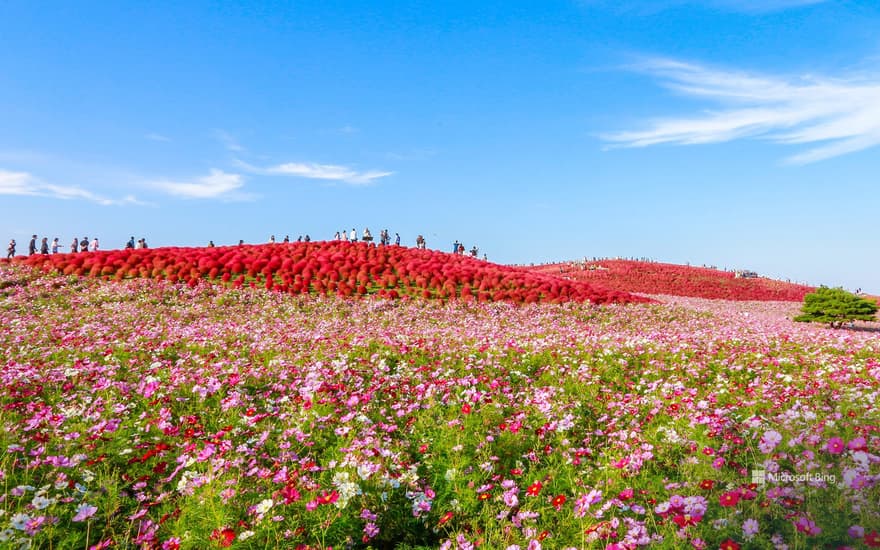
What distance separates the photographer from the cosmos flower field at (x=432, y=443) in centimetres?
420

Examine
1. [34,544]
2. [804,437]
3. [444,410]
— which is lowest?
[34,544]

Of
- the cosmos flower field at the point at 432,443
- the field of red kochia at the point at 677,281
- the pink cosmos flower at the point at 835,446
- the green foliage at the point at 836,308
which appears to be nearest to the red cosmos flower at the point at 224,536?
the cosmos flower field at the point at 432,443

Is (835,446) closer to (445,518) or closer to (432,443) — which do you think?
(445,518)

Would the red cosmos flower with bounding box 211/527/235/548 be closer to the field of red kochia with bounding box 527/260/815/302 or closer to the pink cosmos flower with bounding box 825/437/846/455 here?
the pink cosmos flower with bounding box 825/437/846/455

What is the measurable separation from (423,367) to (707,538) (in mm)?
5841

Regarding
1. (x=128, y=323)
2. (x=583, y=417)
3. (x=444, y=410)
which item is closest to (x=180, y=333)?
(x=128, y=323)

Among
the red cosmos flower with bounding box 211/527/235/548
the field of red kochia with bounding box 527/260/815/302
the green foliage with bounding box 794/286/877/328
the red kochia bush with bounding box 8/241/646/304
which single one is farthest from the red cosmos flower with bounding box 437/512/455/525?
the field of red kochia with bounding box 527/260/815/302

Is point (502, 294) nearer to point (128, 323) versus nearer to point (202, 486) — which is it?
point (128, 323)

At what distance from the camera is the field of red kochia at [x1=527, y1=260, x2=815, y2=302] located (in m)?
44.0

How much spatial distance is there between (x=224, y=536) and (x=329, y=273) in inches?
769

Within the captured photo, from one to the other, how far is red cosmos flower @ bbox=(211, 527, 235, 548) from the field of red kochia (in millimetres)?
39753

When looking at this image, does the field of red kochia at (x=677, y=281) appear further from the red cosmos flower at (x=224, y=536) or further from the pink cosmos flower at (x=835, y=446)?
the red cosmos flower at (x=224, y=536)

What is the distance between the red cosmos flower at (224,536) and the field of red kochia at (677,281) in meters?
39.8

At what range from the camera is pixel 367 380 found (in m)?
8.66
